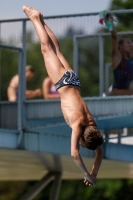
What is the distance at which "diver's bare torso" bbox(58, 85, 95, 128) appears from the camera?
11.0 meters

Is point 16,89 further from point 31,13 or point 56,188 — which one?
point 56,188

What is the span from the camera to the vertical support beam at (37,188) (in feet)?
61.3

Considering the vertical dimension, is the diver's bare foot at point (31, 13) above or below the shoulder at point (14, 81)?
above

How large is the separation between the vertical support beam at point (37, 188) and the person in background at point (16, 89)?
16.6 ft

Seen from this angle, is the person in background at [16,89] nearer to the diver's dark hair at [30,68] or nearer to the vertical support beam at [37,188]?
the diver's dark hair at [30,68]

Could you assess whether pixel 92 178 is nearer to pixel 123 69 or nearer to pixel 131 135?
pixel 123 69

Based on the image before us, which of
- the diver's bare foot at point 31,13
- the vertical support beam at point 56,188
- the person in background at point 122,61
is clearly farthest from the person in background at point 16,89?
the vertical support beam at point 56,188

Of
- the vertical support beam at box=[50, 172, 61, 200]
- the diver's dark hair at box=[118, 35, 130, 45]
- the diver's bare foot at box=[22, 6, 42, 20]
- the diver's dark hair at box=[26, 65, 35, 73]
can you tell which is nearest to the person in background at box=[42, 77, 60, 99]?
the diver's dark hair at box=[26, 65, 35, 73]

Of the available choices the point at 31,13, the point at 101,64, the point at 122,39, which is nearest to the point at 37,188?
the point at 101,64

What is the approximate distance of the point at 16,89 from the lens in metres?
13.9

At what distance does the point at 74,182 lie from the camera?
111 ft

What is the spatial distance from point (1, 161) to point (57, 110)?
11.6ft

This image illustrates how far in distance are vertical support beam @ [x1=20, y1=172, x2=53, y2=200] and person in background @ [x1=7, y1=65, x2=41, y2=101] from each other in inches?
200

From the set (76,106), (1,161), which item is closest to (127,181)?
(1,161)
